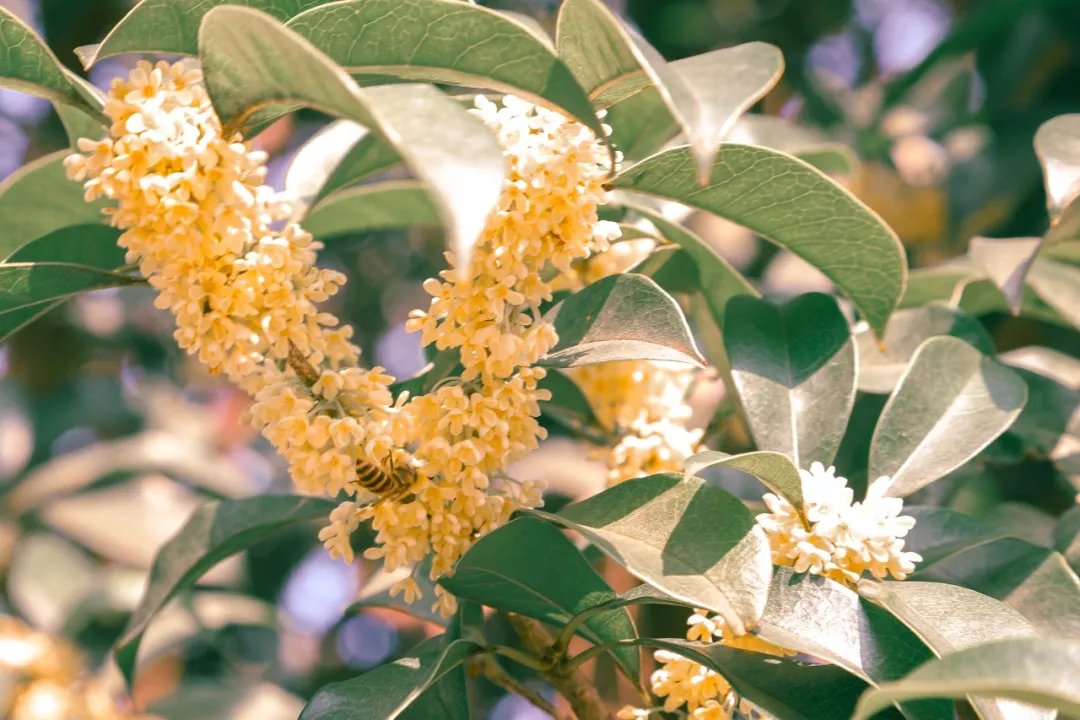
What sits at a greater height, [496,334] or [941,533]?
[496,334]

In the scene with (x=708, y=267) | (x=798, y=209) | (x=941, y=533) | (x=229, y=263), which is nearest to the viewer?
(x=229, y=263)

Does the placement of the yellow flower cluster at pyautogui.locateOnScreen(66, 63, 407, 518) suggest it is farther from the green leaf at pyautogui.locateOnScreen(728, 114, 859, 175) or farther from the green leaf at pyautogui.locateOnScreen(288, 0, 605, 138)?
the green leaf at pyautogui.locateOnScreen(728, 114, 859, 175)

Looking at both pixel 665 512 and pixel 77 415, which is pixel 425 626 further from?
pixel 665 512

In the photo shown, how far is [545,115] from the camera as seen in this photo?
943 mm

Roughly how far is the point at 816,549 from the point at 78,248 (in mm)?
750

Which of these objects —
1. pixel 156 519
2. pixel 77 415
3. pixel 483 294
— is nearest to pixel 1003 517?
pixel 483 294

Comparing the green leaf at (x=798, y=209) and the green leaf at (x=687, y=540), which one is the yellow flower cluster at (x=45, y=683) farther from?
the green leaf at (x=798, y=209)

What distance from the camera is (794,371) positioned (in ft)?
3.83

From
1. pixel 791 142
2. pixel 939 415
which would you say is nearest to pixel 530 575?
pixel 939 415

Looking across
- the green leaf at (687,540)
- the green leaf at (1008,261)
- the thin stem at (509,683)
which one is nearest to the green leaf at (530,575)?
the green leaf at (687,540)

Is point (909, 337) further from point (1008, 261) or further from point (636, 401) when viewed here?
point (636, 401)

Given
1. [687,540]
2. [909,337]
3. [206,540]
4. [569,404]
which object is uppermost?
[687,540]

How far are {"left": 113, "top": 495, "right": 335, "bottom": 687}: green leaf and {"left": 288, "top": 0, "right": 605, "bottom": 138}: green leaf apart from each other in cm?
59

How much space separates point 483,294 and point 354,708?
0.36 metres
